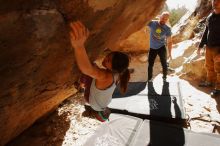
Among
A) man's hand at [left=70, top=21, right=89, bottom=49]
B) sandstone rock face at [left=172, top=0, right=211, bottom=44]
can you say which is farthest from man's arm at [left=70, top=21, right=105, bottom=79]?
sandstone rock face at [left=172, top=0, right=211, bottom=44]

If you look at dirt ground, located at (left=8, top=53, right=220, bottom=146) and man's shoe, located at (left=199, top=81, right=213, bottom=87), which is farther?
man's shoe, located at (left=199, top=81, right=213, bottom=87)

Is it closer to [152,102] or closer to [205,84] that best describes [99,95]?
[152,102]

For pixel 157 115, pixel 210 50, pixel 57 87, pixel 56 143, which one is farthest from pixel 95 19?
pixel 210 50

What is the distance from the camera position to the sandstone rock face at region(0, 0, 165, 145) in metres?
1.61

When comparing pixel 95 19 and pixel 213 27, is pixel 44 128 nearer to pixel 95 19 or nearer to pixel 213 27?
pixel 95 19

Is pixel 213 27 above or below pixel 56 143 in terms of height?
above

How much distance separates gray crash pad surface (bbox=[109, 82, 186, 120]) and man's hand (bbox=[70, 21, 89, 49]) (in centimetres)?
300

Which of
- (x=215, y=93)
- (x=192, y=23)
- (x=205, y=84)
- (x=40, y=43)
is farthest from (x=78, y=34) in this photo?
(x=192, y=23)

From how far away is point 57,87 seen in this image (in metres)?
2.48

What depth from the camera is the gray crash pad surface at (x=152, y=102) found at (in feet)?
14.8

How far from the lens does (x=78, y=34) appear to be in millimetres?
1972

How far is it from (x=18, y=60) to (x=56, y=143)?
319cm

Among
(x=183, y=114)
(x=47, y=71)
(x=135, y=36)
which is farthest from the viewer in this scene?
(x=135, y=36)

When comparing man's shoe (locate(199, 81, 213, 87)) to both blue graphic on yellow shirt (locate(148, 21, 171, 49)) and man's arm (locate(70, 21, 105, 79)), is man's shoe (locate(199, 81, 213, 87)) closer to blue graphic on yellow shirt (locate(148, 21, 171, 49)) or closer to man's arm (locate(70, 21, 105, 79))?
blue graphic on yellow shirt (locate(148, 21, 171, 49))
